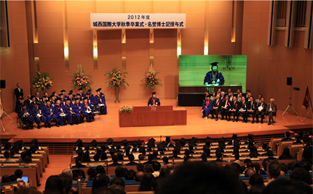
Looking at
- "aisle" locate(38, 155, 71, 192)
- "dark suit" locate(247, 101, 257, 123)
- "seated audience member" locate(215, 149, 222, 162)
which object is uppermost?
"dark suit" locate(247, 101, 257, 123)

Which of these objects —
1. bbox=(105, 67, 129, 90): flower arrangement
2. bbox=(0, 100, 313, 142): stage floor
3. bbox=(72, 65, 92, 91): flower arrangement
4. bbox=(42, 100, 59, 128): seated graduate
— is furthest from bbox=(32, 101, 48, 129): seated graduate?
bbox=(105, 67, 129, 90): flower arrangement

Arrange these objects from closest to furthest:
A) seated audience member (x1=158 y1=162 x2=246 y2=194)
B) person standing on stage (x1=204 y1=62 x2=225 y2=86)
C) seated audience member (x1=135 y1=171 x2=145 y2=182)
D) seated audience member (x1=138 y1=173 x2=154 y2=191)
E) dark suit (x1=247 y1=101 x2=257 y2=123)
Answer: seated audience member (x1=158 y1=162 x2=246 y2=194) < seated audience member (x1=138 y1=173 x2=154 y2=191) < seated audience member (x1=135 y1=171 x2=145 y2=182) < dark suit (x1=247 y1=101 x2=257 y2=123) < person standing on stage (x1=204 y1=62 x2=225 y2=86)

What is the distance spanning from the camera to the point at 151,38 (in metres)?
17.6

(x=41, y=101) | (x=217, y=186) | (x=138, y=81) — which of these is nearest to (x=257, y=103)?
(x=138, y=81)

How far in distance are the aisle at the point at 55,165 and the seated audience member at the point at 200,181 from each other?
27.4ft

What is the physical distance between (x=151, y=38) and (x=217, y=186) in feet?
55.6

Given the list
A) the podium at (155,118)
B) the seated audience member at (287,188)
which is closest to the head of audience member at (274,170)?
the seated audience member at (287,188)

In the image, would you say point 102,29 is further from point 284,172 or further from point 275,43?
point 284,172

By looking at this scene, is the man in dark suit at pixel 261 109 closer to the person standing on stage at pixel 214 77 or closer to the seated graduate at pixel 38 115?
the person standing on stage at pixel 214 77

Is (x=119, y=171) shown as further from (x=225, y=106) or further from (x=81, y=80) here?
(x=81, y=80)

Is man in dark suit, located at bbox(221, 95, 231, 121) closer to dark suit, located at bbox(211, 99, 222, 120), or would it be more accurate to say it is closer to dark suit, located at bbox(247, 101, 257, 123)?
dark suit, located at bbox(211, 99, 222, 120)

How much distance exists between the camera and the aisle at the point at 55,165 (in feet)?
30.6

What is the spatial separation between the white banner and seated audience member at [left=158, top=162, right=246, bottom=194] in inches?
624

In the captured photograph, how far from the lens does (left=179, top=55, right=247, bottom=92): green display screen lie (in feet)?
53.9
